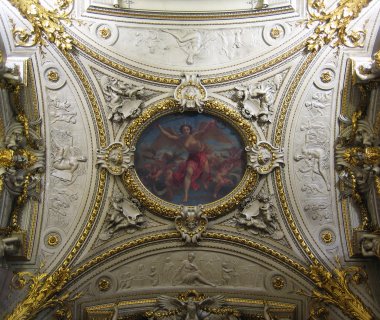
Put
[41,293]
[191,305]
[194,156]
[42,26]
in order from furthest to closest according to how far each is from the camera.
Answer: [194,156], [42,26], [191,305], [41,293]

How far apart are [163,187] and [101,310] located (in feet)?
8.64

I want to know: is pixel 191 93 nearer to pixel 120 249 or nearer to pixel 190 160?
pixel 190 160

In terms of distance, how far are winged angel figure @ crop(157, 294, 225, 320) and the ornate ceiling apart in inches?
1.6

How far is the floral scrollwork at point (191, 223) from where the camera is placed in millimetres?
12922

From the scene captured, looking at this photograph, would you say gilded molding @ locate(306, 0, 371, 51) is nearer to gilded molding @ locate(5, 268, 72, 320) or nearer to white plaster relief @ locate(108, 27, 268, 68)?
white plaster relief @ locate(108, 27, 268, 68)

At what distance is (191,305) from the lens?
1230cm

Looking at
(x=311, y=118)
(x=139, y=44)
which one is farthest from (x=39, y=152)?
(x=311, y=118)

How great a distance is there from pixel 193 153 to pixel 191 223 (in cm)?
140

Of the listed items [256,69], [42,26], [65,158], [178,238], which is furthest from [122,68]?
[178,238]

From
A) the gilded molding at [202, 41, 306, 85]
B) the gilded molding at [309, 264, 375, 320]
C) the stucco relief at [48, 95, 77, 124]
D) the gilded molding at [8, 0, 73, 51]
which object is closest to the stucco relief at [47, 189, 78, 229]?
the stucco relief at [48, 95, 77, 124]

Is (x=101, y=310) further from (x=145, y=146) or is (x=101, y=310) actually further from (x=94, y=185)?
(x=145, y=146)

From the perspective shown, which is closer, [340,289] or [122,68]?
[340,289]

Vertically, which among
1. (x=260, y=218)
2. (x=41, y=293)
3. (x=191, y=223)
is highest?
(x=260, y=218)

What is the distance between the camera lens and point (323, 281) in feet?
41.1
